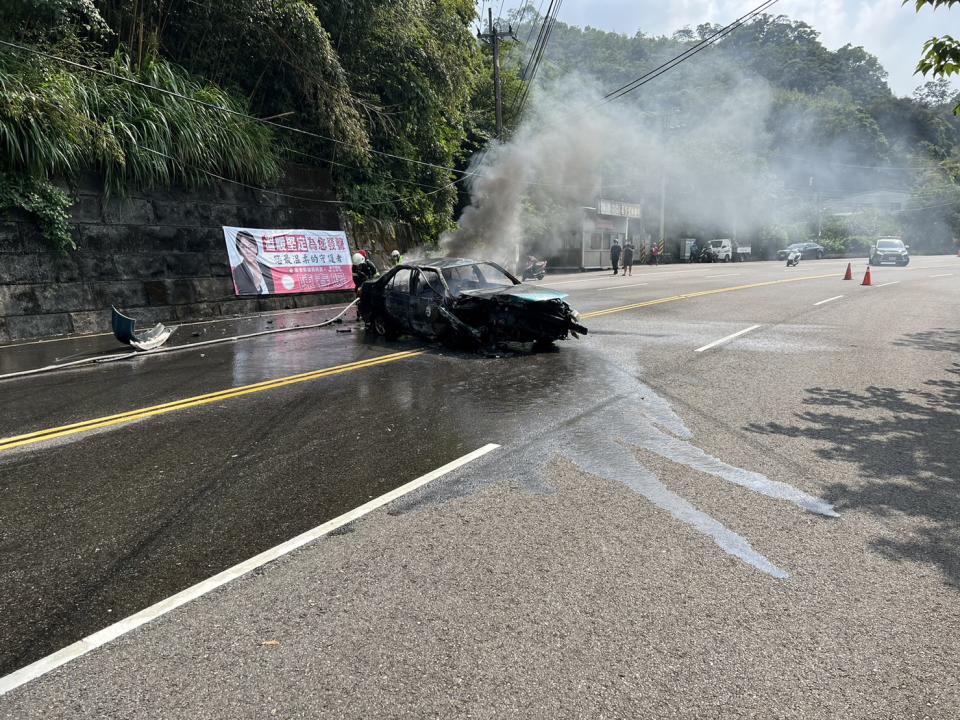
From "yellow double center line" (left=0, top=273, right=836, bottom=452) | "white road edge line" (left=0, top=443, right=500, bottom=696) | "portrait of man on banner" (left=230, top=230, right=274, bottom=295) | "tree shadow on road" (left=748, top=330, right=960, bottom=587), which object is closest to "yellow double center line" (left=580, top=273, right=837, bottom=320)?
"yellow double center line" (left=0, top=273, right=836, bottom=452)

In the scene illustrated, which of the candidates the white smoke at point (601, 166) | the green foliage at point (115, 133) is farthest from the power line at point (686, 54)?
the green foliage at point (115, 133)

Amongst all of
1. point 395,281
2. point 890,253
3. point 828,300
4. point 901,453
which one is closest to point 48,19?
point 395,281

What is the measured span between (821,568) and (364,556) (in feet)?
7.89

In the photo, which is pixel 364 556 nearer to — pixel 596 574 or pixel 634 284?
pixel 596 574

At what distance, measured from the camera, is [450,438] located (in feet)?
19.0

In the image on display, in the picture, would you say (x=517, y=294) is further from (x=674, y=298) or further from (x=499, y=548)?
(x=674, y=298)

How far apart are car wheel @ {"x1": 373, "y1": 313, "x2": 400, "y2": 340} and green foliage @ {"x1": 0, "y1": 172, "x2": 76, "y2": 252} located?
7046mm

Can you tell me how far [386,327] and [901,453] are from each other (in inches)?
328

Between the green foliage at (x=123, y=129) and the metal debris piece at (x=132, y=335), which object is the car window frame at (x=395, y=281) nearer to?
the metal debris piece at (x=132, y=335)

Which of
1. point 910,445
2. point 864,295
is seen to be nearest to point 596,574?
point 910,445

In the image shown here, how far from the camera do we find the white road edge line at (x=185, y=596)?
8.68ft

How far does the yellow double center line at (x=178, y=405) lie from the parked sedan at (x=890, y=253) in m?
39.1

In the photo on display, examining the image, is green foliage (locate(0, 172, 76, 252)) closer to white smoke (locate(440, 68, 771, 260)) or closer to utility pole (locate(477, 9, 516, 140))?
white smoke (locate(440, 68, 771, 260))

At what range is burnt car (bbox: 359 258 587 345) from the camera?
984cm
